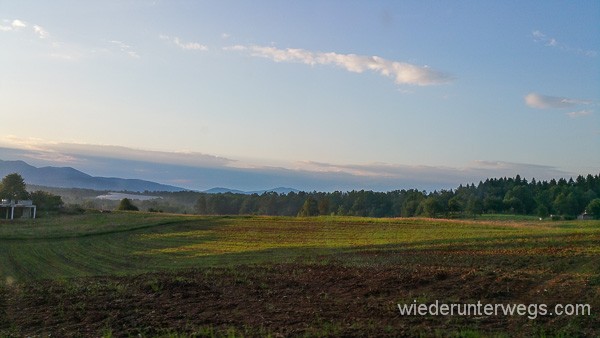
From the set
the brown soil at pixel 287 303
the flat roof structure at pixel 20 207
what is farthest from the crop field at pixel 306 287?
the flat roof structure at pixel 20 207

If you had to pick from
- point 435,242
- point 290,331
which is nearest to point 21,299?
point 290,331

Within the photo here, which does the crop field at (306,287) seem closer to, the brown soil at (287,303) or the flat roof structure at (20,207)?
the brown soil at (287,303)

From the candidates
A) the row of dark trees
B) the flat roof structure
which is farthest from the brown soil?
the row of dark trees

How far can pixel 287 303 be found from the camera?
11.9 m

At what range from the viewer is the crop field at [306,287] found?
31.1 ft

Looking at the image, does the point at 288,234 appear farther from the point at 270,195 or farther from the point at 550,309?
the point at 270,195

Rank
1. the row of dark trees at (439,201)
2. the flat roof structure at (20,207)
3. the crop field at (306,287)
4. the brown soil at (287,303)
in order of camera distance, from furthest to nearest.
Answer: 1. the row of dark trees at (439,201)
2. the flat roof structure at (20,207)
3. the crop field at (306,287)
4. the brown soil at (287,303)

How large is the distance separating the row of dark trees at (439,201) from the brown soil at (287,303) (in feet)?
218

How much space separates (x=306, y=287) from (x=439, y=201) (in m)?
72.9

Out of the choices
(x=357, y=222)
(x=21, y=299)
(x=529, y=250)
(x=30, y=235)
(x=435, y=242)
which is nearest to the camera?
(x=21, y=299)

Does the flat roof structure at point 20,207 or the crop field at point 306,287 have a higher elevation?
the crop field at point 306,287

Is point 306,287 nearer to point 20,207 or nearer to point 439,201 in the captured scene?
point 20,207

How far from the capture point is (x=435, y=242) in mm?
31281

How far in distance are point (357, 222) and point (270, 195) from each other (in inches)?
A: 3341
